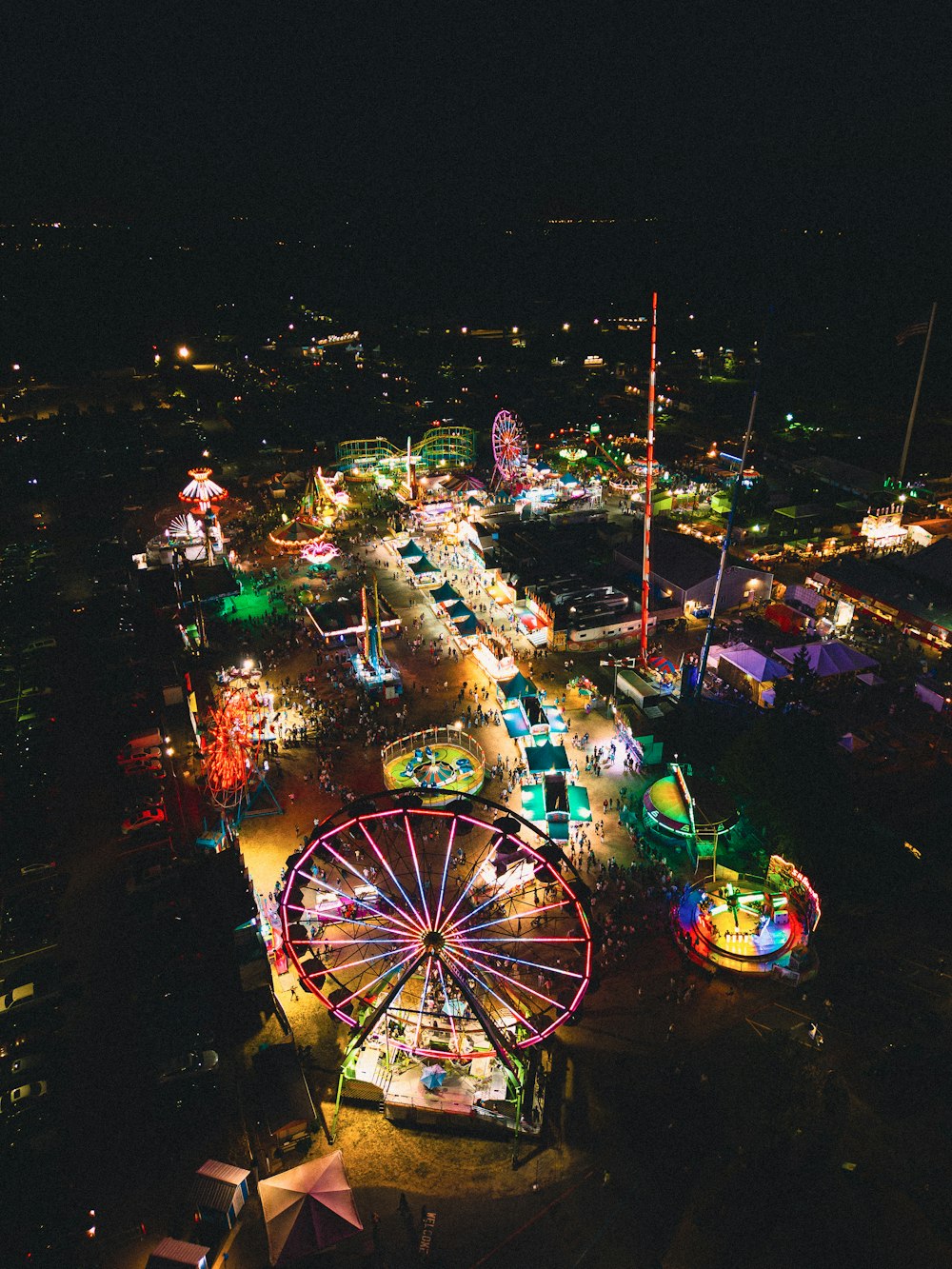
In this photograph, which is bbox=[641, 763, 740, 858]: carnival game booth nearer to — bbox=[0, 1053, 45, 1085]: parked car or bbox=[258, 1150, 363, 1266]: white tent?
bbox=[258, 1150, 363, 1266]: white tent

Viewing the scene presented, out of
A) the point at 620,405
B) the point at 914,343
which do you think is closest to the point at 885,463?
the point at 620,405

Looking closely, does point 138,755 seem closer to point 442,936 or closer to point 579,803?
point 442,936

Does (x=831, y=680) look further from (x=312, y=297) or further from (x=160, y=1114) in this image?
(x=312, y=297)

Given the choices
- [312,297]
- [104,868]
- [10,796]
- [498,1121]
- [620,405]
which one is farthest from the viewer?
[312,297]

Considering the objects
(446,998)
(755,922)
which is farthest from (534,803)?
(446,998)

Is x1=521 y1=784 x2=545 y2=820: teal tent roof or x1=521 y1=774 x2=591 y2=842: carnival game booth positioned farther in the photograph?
x1=521 y1=784 x2=545 y2=820: teal tent roof

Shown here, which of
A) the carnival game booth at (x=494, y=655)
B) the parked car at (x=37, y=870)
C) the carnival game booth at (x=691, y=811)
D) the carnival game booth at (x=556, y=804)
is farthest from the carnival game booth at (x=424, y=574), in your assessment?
the parked car at (x=37, y=870)

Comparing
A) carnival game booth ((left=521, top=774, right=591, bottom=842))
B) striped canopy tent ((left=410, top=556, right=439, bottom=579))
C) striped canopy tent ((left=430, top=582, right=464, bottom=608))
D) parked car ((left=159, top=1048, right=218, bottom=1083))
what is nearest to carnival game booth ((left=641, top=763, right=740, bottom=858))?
carnival game booth ((left=521, top=774, right=591, bottom=842))
